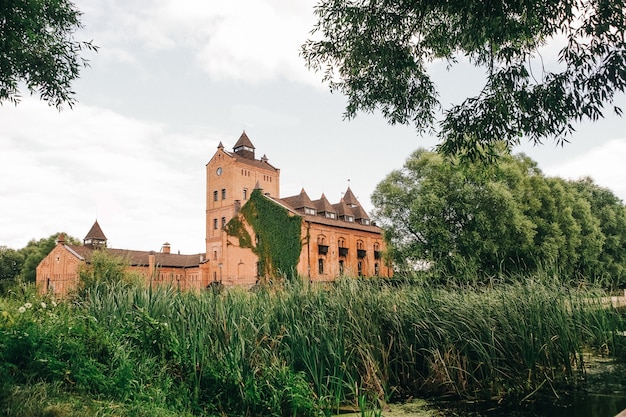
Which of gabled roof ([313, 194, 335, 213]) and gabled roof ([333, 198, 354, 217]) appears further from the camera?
gabled roof ([333, 198, 354, 217])

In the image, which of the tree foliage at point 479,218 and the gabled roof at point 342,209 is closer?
the tree foliage at point 479,218

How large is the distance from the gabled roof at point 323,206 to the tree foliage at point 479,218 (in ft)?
43.2

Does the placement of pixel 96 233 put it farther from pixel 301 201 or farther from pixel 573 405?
pixel 573 405

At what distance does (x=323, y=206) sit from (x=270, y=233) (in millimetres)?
6394

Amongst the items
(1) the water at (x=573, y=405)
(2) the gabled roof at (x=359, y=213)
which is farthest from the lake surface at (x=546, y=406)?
(2) the gabled roof at (x=359, y=213)

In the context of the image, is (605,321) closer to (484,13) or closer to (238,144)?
(484,13)

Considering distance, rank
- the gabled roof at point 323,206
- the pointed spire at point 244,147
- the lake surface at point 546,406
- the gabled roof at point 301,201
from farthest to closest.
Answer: the pointed spire at point 244,147 < the gabled roof at point 323,206 < the gabled roof at point 301,201 < the lake surface at point 546,406

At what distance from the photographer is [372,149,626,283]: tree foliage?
2486 cm

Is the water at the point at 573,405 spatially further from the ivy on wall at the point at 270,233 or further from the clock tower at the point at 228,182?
the clock tower at the point at 228,182

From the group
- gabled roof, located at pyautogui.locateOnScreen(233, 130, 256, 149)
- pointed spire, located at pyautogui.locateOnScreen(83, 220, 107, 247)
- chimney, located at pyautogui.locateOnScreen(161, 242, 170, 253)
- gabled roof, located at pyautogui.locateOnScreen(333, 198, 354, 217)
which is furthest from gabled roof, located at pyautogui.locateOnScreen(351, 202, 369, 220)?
pointed spire, located at pyautogui.locateOnScreen(83, 220, 107, 247)

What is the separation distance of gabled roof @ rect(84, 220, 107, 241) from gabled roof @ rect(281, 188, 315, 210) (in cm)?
2357

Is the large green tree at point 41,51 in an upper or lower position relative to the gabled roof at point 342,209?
lower

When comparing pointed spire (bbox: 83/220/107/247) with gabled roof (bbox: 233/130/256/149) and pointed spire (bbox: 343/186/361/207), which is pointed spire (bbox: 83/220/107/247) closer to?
gabled roof (bbox: 233/130/256/149)

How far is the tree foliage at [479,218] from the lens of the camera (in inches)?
979
